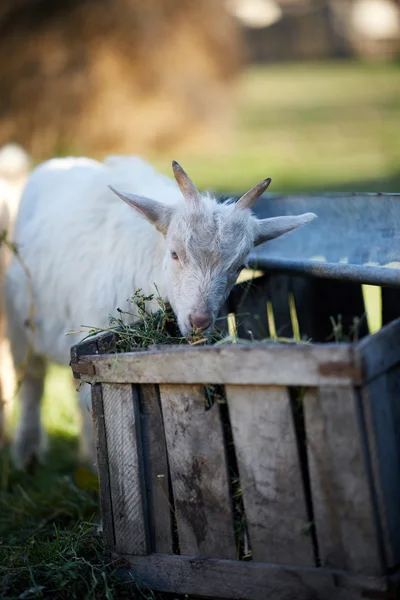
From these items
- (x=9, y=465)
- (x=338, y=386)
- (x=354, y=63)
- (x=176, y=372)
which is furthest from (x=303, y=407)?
(x=354, y=63)

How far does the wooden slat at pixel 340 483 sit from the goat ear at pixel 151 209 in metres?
1.50

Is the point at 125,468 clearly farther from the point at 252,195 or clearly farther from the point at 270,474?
the point at 252,195

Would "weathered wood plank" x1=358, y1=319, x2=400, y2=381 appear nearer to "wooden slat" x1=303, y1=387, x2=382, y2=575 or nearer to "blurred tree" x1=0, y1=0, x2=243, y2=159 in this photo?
"wooden slat" x1=303, y1=387, x2=382, y2=575

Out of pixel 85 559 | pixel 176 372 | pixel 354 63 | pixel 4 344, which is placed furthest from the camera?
pixel 354 63

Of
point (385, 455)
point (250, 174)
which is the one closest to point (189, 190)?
point (385, 455)

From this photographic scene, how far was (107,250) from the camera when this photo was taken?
175 inches

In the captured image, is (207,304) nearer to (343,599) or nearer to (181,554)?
(181,554)

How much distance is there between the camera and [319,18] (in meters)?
28.5

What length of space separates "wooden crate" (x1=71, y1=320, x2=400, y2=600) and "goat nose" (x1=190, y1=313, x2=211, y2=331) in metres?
0.39

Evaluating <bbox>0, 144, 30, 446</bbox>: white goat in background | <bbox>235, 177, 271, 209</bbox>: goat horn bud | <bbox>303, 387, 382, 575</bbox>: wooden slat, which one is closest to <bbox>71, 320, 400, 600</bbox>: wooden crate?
<bbox>303, 387, 382, 575</bbox>: wooden slat

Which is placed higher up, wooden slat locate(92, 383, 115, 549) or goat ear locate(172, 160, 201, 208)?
goat ear locate(172, 160, 201, 208)

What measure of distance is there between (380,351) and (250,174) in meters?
11.6

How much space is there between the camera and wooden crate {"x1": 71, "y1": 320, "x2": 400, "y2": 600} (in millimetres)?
2730

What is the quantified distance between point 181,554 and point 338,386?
984mm
